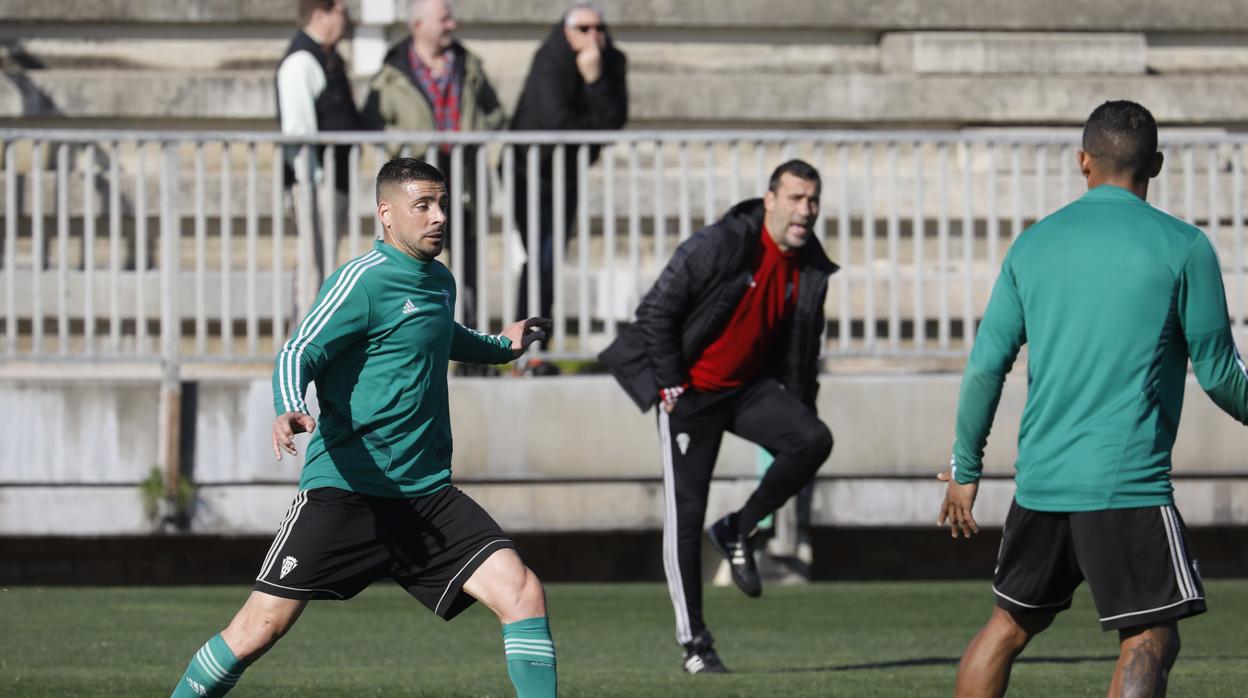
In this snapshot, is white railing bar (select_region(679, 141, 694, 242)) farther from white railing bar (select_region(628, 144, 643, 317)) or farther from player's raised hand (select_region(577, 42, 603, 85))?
player's raised hand (select_region(577, 42, 603, 85))

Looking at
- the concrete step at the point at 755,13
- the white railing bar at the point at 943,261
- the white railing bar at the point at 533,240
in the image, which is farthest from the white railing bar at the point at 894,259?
the concrete step at the point at 755,13

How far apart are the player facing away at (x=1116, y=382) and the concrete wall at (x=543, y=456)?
6.03m

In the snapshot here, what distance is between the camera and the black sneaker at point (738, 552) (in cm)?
818

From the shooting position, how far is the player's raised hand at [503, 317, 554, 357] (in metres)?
5.98

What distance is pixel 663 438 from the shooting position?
8312 millimetres

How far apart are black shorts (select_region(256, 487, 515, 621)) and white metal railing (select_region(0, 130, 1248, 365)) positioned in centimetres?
537

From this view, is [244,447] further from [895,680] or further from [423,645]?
[895,680]

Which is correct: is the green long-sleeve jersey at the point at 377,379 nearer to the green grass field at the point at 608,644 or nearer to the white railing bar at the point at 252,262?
the green grass field at the point at 608,644

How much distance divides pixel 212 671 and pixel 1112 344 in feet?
8.13

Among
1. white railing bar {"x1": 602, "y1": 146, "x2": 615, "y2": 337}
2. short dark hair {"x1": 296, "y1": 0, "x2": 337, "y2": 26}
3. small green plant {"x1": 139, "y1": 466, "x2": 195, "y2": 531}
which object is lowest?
small green plant {"x1": 139, "y1": 466, "x2": 195, "y2": 531}

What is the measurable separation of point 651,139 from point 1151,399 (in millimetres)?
6740

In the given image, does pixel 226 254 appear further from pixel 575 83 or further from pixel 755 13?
pixel 755 13

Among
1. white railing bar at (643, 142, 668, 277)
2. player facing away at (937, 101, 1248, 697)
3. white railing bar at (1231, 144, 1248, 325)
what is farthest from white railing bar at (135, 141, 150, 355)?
player facing away at (937, 101, 1248, 697)

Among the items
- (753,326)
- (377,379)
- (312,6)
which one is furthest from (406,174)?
(312,6)
